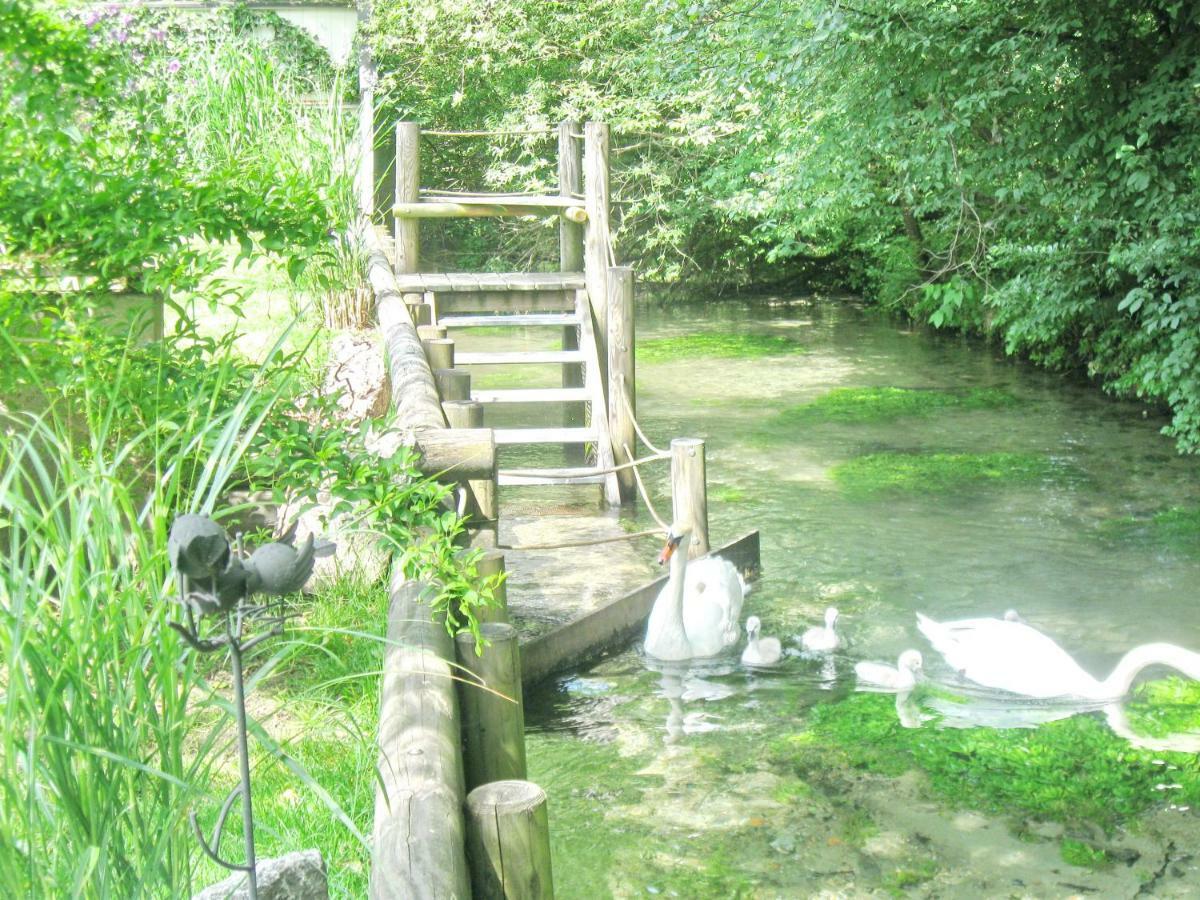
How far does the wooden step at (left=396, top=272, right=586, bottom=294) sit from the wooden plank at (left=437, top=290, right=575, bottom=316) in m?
0.10

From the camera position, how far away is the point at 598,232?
9.41 meters

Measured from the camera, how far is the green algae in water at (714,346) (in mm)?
16438

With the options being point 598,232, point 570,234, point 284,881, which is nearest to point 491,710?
point 284,881

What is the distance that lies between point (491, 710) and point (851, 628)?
383 centimetres

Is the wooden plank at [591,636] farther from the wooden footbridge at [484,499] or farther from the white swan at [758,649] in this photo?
the white swan at [758,649]

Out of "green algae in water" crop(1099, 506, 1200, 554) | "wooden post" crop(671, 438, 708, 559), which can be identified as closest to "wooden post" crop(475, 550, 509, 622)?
"wooden post" crop(671, 438, 708, 559)

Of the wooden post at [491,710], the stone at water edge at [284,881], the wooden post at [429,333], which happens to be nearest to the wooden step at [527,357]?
the wooden post at [429,333]

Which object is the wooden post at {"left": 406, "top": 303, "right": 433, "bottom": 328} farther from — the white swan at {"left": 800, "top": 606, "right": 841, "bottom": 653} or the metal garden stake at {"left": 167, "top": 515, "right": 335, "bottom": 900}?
the metal garden stake at {"left": 167, "top": 515, "right": 335, "bottom": 900}

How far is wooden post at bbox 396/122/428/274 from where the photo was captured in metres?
9.75

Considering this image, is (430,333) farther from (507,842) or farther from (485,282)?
(507,842)

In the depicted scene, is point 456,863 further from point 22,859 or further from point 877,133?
point 877,133

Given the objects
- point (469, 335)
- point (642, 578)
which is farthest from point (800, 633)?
point (469, 335)

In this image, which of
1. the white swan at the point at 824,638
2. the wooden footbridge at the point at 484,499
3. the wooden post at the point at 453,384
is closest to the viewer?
the wooden footbridge at the point at 484,499

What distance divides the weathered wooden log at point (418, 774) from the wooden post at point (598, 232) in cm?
616
